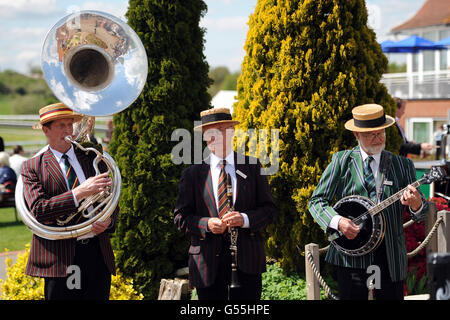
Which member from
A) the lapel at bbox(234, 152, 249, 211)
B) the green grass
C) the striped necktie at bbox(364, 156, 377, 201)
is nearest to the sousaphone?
the lapel at bbox(234, 152, 249, 211)

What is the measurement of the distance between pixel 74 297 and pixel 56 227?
0.48 metres

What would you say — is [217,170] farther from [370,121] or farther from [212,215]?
[370,121]

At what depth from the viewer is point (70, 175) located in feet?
12.4

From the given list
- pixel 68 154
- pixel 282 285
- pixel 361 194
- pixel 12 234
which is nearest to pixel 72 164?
pixel 68 154

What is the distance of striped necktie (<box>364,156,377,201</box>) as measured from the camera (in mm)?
3754

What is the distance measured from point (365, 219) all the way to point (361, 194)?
0.61 feet

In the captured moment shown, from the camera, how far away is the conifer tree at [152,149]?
226 inches

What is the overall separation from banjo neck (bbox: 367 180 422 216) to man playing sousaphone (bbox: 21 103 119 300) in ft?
5.59

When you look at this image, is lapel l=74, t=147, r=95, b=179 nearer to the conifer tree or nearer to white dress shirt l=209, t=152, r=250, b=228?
white dress shirt l=209, t=152, r=250, b=228

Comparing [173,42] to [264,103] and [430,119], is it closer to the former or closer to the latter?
[264,103]

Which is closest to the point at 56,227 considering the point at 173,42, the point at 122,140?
the point at 122,140

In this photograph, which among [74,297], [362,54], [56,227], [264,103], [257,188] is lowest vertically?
[74,297]

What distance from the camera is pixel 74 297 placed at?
368 centimetres

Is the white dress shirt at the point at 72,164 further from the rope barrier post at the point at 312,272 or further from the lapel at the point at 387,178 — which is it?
the lapel at the point at 387,178
